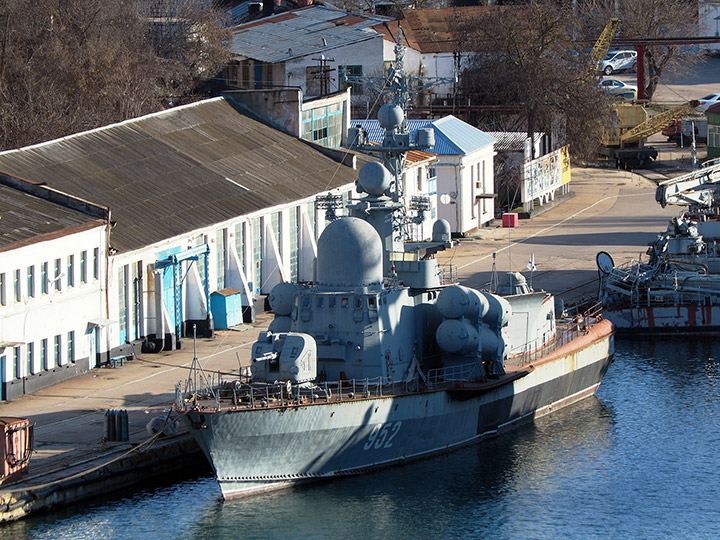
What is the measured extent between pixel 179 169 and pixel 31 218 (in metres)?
12.1

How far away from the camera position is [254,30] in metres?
101

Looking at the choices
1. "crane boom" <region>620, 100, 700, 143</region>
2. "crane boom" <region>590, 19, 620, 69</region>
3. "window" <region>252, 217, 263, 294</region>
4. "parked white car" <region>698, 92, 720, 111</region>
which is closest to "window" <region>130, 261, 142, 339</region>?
"window" <region>252, 217, 263, 294</region>

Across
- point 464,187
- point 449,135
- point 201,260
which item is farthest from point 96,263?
point 449,135

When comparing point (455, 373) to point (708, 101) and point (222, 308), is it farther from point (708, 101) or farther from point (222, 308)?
point (708, 101)

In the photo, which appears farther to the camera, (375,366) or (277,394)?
(375,366)

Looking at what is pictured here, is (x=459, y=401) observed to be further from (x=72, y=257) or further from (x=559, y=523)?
(x=72, y=257)

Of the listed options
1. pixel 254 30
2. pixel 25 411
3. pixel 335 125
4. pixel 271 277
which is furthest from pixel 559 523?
pixel 254 30

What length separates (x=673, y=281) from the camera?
61.4m

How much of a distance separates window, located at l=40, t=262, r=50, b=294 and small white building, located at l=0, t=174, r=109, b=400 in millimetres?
33

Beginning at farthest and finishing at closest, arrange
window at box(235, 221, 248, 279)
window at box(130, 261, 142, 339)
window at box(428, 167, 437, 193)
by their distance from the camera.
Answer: window at box(428, 167, 437, 193) → window at box(235, 221, 248, 279) → window at box(130, 261, 142, 339)

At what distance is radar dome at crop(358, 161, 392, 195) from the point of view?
43375 mm

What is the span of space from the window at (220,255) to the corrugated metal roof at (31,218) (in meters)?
8.03

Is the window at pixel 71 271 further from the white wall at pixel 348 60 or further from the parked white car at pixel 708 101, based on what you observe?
the parked white car at pixel 708 101

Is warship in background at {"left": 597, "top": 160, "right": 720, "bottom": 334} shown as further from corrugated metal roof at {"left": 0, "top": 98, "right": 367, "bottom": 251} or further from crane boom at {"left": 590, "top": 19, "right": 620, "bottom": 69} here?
crane boom at {"left": 590, "top": 19, "right": 620, "bottom": 69}
